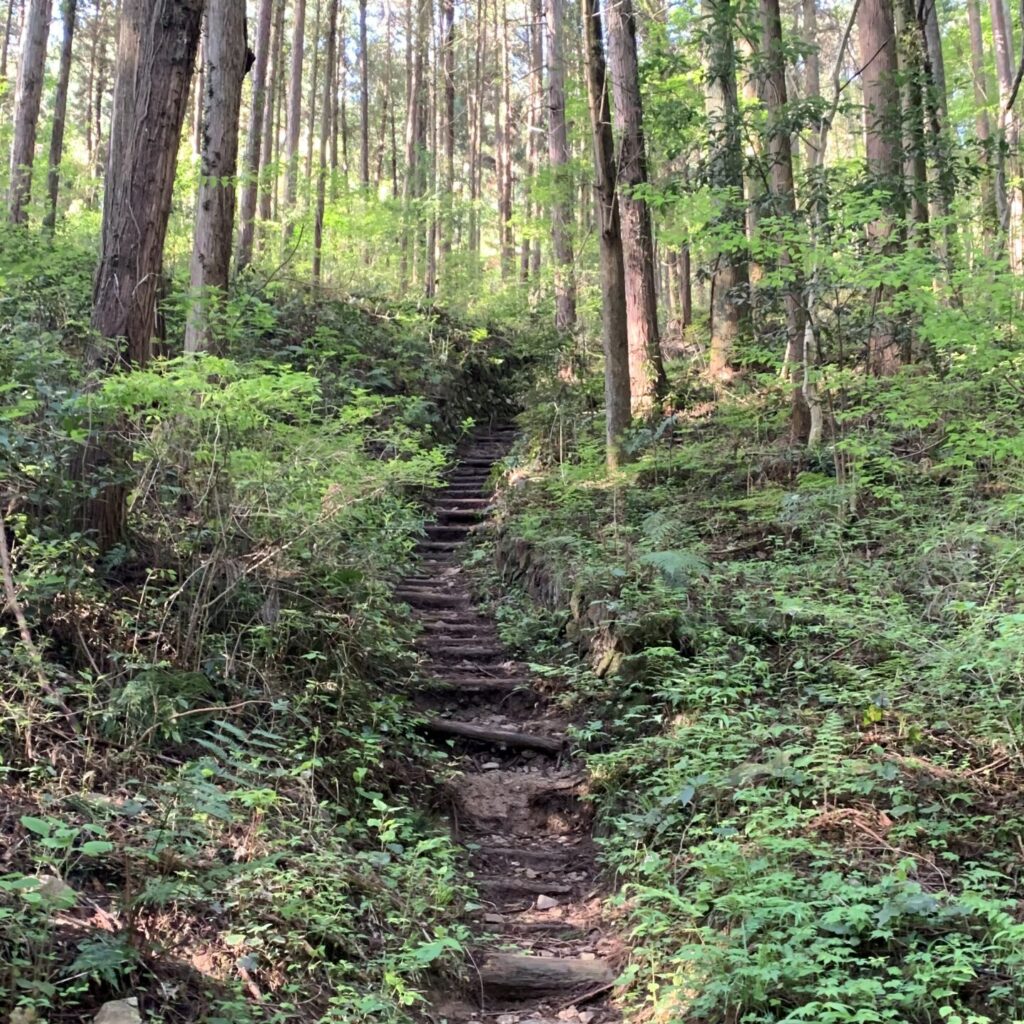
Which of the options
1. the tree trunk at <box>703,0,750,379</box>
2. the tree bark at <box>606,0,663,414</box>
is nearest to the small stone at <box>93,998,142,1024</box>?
the tree trunk at <box>703,0,750,379</box>

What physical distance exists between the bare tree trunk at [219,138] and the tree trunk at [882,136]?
670 cm

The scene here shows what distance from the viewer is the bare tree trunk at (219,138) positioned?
8.55 m

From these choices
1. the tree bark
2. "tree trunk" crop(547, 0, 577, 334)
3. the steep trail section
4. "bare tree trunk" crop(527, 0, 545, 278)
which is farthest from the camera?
"bare tree trunk" crop(527, 0, 545, 278)

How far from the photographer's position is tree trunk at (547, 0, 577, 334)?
1644 cm

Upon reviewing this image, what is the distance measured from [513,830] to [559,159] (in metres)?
15.1

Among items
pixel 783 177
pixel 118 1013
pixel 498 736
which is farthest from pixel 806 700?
pixel 783 177

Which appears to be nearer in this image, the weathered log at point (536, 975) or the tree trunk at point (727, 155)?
the weathered log at point (536, 975)

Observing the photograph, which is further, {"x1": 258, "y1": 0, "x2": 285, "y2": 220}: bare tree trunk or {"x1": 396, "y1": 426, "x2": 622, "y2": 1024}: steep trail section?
{"x1": 258, "y1": 0, "x2": 285, "y2": 220}: bare tree trunk

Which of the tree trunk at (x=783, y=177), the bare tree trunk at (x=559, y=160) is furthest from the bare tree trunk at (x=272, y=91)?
the tree trunk at (x=783, y=177)

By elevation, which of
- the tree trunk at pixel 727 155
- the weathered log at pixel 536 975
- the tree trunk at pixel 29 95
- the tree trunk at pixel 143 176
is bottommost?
the weathered log at pixel 536 975

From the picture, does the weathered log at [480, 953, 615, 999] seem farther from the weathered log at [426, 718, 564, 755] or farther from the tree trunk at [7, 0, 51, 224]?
the tree trunk at [7, 0, 51, 224]

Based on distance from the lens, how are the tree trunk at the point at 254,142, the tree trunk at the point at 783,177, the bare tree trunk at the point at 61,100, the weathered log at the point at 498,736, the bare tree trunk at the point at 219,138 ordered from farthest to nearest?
the tree trunk at the point at 254,142 → the bare tree trunk at the point at 61,100 → the tree trunk at the point at 783,177 → the bare tree trunk at the point at 219,138 → the weathered log at the point at 498,736

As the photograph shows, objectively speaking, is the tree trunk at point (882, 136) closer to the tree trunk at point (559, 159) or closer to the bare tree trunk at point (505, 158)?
the tree trunk at point (559, 159)

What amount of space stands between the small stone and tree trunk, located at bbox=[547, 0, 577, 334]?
14.0 meters
